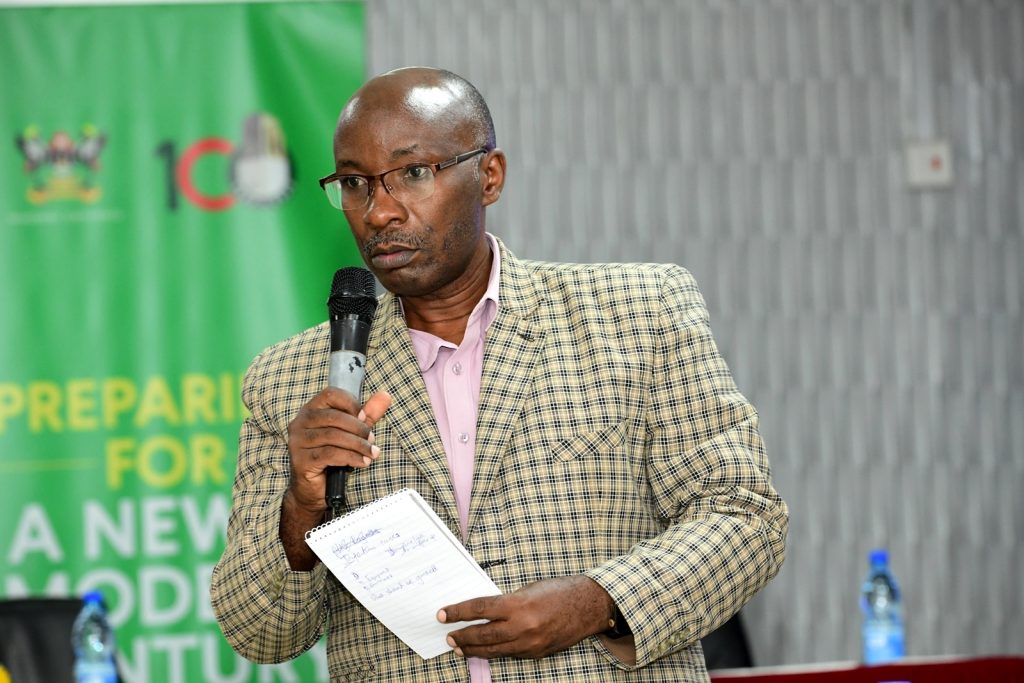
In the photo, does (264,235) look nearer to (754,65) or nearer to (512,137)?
(512,137)

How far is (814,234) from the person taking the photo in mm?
4141

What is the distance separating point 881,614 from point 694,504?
2181 millimetres

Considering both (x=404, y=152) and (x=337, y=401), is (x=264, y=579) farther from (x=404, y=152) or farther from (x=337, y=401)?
(x=404, y=152)

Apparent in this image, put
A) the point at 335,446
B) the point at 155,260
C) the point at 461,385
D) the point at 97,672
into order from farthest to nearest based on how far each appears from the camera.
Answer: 1. the point at 155,260
2. the point at 97,672
3. the point at 461,385
4. the point at 335,446

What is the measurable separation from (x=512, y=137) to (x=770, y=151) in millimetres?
861

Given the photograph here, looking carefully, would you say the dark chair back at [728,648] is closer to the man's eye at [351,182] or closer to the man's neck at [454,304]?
the man's neck at [454,304]

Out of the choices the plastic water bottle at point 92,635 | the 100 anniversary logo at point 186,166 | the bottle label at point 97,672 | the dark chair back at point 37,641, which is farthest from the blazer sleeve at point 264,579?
the 100 anniversary logo at point 186,166

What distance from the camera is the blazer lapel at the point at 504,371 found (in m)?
1.67

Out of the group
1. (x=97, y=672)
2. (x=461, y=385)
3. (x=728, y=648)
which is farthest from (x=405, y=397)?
(x=728, y=648)

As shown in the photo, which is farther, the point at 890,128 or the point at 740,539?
the point at 890,128

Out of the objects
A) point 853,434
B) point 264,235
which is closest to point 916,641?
point 853,434

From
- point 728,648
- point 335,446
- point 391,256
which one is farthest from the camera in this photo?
point 728,648

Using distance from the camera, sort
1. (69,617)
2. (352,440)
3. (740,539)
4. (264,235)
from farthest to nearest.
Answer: (264,235) < (69,617) < (740,539) < (352,440)

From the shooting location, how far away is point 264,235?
4.04 m
